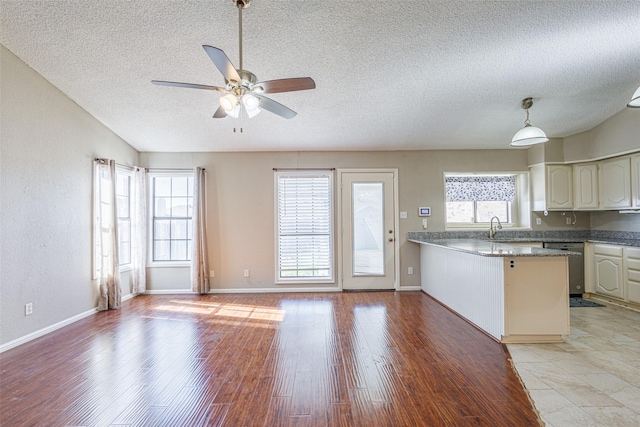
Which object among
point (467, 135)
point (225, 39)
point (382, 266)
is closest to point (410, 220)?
point (382, 266)

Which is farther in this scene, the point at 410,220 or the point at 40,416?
the point at 410,220

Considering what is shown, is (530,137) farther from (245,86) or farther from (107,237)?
(107,237)

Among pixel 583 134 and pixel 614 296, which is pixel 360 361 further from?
pixel 583 134

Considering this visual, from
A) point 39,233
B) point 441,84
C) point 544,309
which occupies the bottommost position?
point 544,309

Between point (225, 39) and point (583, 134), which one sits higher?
point (225, 39)

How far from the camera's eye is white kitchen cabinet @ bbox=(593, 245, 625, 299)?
4137 mm

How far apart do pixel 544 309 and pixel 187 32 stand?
13.8 feet

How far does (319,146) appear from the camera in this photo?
197 inches

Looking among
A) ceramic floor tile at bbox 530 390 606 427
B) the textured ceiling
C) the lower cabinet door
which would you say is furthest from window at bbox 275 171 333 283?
the lower cabinet door

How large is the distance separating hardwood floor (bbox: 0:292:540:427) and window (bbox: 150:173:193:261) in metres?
1.42

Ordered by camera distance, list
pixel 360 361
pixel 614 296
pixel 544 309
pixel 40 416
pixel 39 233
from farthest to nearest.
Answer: pixel 614 296
pixel 39 233
pixel 544 309
pixel 360 361
pixel 40 416

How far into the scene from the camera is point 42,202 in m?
3.31

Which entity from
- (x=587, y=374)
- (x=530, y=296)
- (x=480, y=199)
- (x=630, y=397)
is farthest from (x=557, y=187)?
(x=630, y=397)

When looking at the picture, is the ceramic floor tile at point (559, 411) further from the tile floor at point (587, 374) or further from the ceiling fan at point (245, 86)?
the ceiling fan at point (245, 86)
